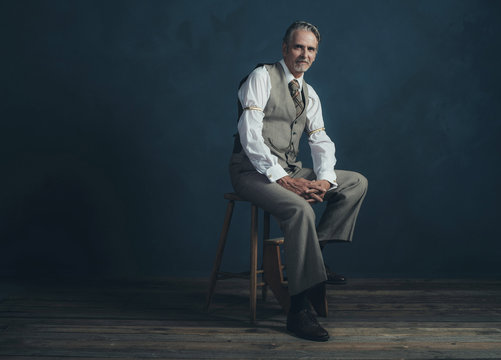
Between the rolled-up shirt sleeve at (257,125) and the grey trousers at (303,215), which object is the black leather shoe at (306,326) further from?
the rolled-up shirt sleeve at (257,125)

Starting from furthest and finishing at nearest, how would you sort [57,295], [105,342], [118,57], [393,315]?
1. [118,57]
2. [57,295]
3. [393,315]
4. [105,342]

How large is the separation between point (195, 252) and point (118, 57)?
1.31 meters

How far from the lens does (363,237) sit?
126 inches

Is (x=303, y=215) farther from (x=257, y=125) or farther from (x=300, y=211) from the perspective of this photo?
(x=257, y=125)

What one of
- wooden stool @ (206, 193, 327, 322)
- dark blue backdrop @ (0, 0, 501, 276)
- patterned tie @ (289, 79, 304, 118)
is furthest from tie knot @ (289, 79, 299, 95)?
dark blue backdrop @ (0, 0, 501, 276)

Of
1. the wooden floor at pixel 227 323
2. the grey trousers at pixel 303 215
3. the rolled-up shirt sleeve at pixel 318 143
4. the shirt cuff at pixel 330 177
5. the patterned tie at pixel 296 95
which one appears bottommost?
the wooden floor at pixel 227 323

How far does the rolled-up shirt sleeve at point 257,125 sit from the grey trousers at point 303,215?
2.4 inches

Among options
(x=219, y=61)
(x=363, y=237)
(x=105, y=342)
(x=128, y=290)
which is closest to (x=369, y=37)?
(x=219, y=61)

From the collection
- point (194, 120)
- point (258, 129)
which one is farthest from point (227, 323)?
point (194, 120)

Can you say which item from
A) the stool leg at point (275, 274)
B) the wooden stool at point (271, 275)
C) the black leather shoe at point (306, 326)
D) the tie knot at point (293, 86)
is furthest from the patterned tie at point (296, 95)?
the black leather shoe at point (306, 326)

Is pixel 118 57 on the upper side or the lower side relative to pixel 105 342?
upper

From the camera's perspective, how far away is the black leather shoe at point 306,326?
77.2 inches

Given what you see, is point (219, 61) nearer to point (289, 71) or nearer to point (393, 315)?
point (289, 71)

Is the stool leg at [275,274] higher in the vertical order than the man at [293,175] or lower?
lower
